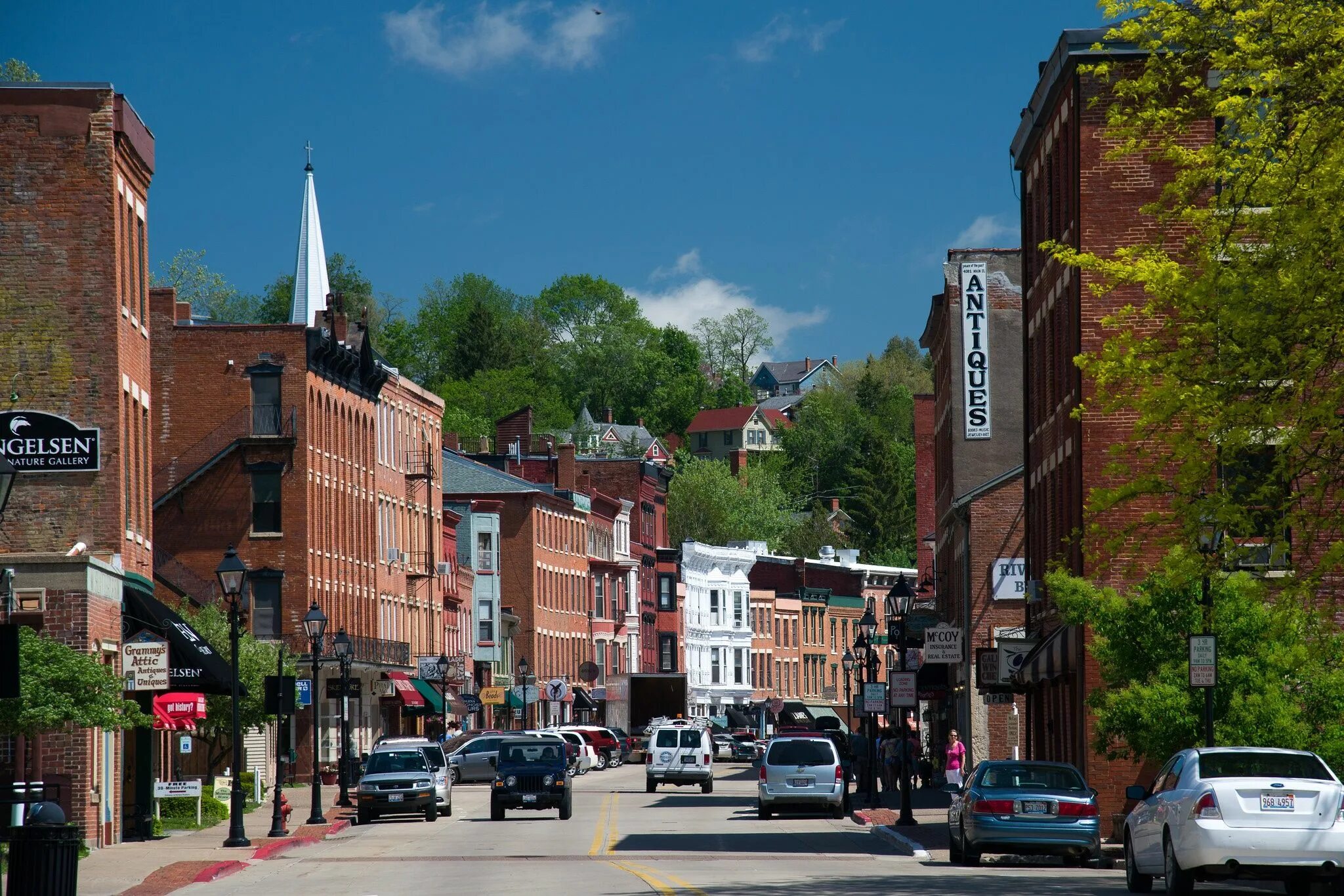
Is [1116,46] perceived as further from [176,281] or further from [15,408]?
[176,281]

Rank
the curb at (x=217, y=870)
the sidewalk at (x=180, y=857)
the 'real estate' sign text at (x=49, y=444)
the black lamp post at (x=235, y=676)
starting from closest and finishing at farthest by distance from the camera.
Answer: the sidewalk at (x=180, y=857) < the curb at (x=217, y=870) < the 'real estate' sign text at (x=49, y=444) < the black lamp post at (x=235, y=676)

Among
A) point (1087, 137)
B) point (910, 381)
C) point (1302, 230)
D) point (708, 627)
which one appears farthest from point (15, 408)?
point (910, 381)

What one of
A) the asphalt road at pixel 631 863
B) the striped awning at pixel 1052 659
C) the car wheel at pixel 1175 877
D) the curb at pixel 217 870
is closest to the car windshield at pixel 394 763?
the asphalt road at pixel 631 863

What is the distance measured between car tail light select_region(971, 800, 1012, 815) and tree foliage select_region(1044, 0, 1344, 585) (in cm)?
600

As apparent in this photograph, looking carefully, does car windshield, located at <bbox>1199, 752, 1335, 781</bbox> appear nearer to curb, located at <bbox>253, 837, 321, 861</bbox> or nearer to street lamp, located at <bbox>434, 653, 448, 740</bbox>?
curb, located at <bbox>253, 837, 321, 861</bbox>

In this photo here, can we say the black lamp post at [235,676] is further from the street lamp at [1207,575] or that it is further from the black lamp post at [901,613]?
the street lamp at [1207,575]

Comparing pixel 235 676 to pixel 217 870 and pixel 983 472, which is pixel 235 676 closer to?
pixel 217 870

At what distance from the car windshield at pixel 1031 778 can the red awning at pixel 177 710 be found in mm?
16966

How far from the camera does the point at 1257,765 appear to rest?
804 inches

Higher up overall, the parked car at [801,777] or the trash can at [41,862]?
the trash can at [41,862]

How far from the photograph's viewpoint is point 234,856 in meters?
31.0

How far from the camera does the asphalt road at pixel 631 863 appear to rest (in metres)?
Result: 22.9

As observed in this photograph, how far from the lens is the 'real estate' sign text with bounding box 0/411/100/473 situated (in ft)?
107

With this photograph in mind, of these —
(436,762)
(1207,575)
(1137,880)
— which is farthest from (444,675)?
(1137,880)
